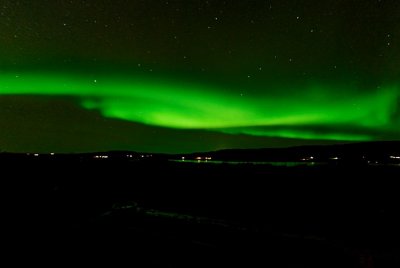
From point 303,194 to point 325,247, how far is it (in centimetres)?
471

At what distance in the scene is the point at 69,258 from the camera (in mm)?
4098

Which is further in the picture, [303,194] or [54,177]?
[54,177]

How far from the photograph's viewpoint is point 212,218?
5934mm

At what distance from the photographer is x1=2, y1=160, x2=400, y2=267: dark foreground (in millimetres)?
3920

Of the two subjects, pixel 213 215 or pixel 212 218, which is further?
pixel 213 215

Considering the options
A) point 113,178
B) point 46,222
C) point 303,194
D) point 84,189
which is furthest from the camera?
point 113,178

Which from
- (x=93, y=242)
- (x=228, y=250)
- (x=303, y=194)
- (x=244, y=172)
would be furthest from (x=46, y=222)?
(x=244, y=172)

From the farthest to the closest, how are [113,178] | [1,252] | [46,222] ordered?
[113,178]
[46,222]
[1,252]

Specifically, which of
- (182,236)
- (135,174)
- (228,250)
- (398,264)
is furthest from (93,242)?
(135,174)

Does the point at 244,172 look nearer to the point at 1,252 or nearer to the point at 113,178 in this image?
the point at 113,178

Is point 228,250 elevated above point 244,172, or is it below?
below

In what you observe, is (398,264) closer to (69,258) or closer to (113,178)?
(69,258)

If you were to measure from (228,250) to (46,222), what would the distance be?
3.44m

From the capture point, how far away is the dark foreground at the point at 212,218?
12.9 feet
